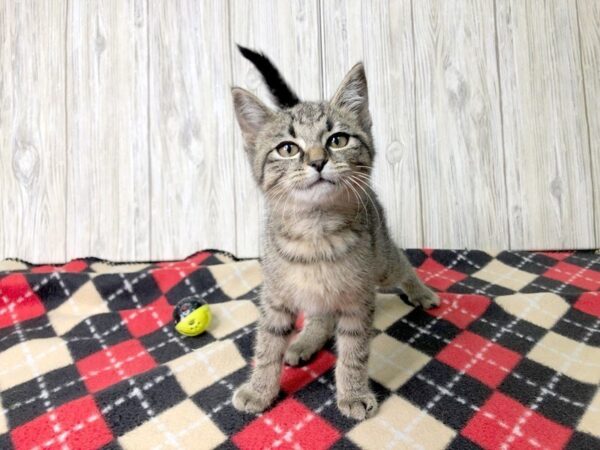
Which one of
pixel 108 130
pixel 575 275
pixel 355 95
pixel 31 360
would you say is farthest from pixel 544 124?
pixel 31 360

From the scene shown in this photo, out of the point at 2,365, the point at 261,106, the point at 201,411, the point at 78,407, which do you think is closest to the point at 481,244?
the point at 261,106

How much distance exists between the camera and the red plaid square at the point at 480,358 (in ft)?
2.96

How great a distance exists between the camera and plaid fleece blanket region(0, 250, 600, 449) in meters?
0.74

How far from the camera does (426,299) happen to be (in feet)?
3.98

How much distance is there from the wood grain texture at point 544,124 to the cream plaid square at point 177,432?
60.0 inches

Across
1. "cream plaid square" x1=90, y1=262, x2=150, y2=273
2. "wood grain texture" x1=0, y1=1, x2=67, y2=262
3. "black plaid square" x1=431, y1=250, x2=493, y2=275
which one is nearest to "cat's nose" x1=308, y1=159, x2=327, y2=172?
"black plaid square" x1=431, y1=250, x2=493, y2=275

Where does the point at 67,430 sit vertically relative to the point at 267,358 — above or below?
below

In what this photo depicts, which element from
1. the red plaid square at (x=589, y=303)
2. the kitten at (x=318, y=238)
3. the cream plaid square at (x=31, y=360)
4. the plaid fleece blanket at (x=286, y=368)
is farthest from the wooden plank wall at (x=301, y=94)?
the kitten at (x=318, y=238)

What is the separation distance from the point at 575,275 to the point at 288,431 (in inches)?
50.8

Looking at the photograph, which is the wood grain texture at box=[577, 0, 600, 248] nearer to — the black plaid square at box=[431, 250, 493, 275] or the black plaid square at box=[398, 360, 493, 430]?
the black plaid square at box=[431, 250, 493, 275]

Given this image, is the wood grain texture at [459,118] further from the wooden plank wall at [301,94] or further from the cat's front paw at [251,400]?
the cat's front paw at [251,400]

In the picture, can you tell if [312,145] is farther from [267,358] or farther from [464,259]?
[464,259]

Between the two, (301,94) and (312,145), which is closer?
(312,145)

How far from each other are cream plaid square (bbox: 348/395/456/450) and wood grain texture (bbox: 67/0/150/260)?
1.31 meters
